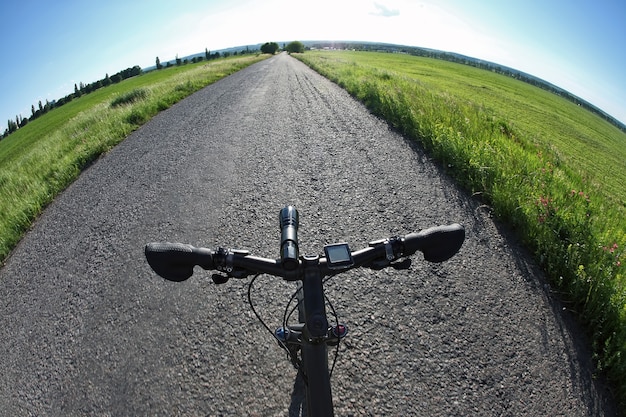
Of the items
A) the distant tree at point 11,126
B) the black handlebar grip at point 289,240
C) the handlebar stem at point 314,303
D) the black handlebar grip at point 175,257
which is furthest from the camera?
the distant tree at point 11,126

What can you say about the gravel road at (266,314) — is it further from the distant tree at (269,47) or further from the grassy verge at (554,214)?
the distant tree at (269,47)

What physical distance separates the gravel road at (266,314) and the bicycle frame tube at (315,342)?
1.21 metres

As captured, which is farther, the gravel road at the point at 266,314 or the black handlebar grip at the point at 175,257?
the gravel road at the point at 266,314

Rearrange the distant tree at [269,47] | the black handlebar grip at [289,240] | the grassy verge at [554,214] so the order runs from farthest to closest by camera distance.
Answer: the distant tree at [269,47] → the grassy verge at [554,214] → the black handlebar grip at [289,240]

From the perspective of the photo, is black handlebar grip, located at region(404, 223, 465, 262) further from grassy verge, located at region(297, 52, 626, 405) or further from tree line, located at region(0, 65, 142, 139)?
tree line, located at region(0, 65, 142, 139)

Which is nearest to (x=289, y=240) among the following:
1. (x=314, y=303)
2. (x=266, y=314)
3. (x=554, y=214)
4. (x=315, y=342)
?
(x=314, y=303)

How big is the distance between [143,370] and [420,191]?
13.6 ft

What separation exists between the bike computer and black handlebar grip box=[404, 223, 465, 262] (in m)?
0.35

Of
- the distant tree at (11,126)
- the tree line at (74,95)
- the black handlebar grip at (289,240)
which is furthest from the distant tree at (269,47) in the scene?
the black handlebar grip at (289,240)

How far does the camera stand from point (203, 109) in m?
11.5

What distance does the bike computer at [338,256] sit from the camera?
131 centimetres

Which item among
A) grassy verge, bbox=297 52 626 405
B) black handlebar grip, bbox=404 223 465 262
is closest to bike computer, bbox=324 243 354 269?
black handlebar grip, bbox=404 223 465 262

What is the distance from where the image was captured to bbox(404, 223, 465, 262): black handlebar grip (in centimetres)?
154

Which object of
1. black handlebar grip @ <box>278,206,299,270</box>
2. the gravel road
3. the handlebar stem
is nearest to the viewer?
the handlebar stem
